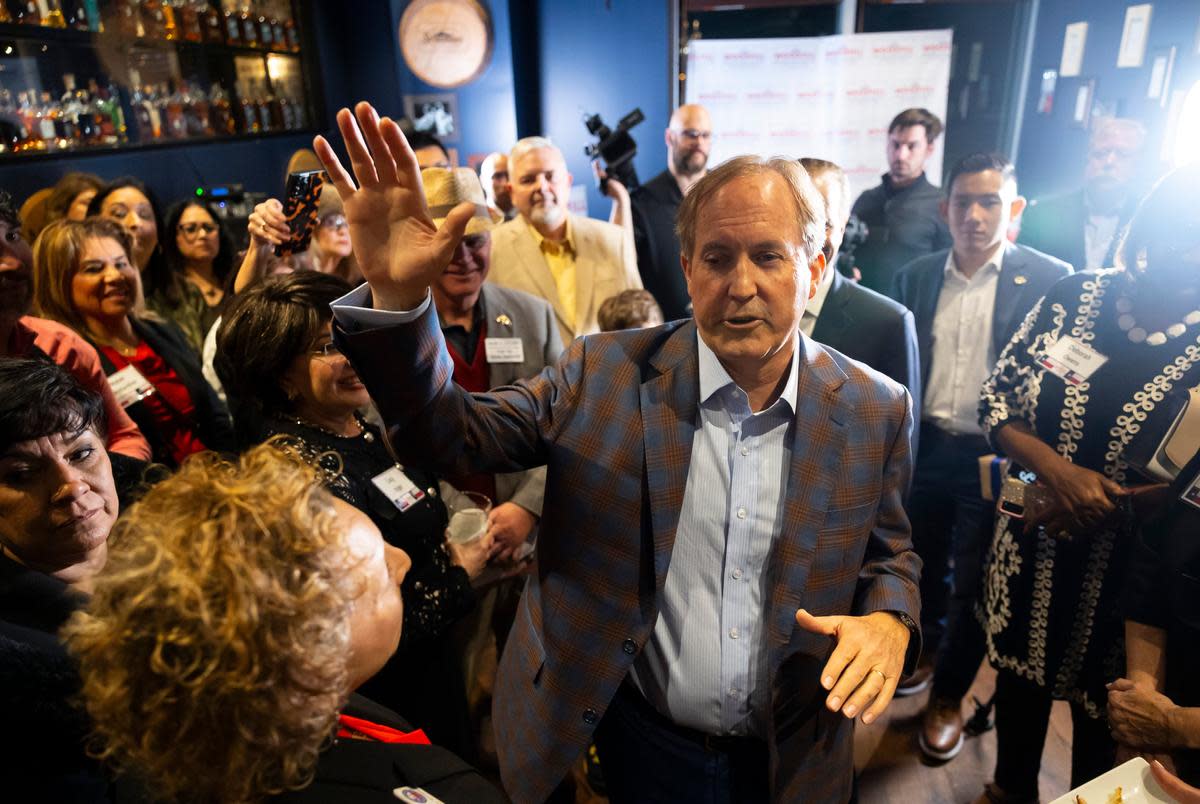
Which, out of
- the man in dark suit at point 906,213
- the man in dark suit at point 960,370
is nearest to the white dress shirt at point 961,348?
the man in dark suit at point 960,370

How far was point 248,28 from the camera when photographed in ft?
15.0

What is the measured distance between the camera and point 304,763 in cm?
76

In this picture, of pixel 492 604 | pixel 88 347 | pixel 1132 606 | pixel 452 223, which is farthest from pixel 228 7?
pixel 1132 606

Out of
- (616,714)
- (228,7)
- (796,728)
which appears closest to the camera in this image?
(796,728)

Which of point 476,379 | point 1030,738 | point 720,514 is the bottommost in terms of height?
point 1030,738

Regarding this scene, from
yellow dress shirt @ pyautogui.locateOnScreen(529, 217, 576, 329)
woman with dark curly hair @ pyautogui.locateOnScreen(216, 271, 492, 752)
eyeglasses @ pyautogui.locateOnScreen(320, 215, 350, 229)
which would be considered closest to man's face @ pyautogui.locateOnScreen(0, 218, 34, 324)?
woman with dark curly hair @ pyautogui.locateOnScreen(216, 271, 492, 752)

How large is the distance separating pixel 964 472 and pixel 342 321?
2324mm

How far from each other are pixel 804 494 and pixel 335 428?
101cm

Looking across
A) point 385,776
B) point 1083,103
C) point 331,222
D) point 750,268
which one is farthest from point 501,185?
point 1083,103

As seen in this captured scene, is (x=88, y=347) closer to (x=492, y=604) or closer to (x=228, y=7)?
(x=492, y=604)

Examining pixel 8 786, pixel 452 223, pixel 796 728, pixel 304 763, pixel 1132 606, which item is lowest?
pixel 796 728

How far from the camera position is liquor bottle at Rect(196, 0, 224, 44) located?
4250 millimetres

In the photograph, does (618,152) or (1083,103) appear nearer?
(618,152)

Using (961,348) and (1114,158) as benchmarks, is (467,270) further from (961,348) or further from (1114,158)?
(1114,158)
